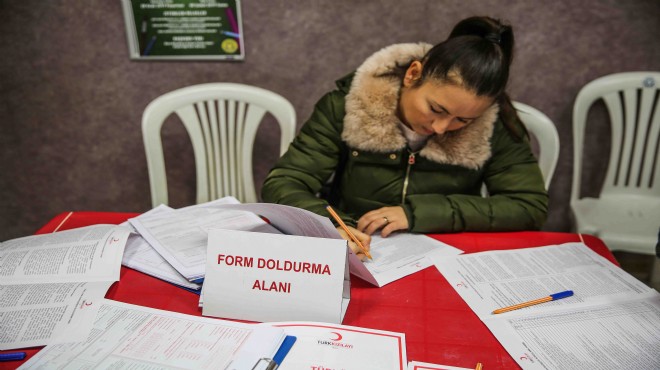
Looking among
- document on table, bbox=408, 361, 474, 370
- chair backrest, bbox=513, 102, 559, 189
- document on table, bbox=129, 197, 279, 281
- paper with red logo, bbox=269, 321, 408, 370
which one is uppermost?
chair backrest, bbox=513, 102, 559, 189

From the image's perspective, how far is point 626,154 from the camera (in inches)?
76.2

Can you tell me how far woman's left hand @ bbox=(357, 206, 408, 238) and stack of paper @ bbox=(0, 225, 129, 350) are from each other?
0.56 metres

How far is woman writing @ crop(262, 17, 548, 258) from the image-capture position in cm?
114

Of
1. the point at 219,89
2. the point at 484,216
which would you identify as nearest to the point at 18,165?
the point at 219,89

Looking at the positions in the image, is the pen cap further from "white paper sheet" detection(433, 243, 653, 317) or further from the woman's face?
the woman's face

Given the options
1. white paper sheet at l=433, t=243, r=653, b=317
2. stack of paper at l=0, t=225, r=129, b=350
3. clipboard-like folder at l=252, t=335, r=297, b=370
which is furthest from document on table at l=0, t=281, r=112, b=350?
white paper sheet at l=433, t=243, r=653, b=317

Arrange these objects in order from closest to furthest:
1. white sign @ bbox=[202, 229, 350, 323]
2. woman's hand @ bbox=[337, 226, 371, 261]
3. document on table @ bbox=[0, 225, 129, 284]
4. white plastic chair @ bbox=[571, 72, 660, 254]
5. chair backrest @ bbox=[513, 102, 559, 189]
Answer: white sign @ bbox=[202, 229, 350, 323]
document on table @ bbox=[0, 225, 129, 284]
woman's hand @ bbox=[337, 226, 371, 261]
chair backrest @ bbox=[513, 102, 559, 189]
white plastic chair @ bbox=[571, 72, 660, 254]

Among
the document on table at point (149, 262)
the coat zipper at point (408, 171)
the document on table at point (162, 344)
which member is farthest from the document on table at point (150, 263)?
the coat zipper at point (408, 171)

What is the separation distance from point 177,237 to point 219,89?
2.74 feet

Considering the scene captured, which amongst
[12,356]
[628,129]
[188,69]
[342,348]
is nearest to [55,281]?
[12,356]

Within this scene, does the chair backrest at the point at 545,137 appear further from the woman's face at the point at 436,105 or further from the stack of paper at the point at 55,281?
the stack of paper at the point at 55,281

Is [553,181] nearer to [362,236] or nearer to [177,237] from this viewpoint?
[362,236]

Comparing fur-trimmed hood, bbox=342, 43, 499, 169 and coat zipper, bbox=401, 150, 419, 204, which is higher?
fur-trimmed hood, bbox=342, 43, 499, 169

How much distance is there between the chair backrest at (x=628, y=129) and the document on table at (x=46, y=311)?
190 centimetres
